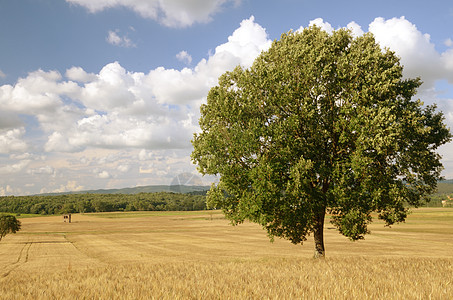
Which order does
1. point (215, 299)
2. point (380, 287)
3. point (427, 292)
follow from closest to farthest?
point (215, 299) < point (427, 292) < point (380, 287)

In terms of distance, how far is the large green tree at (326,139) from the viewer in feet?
63.4

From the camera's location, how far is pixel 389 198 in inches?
789

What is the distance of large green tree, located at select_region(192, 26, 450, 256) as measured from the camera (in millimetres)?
19328

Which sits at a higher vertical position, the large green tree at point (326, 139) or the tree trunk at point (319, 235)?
the large green tree at point (326, 139)

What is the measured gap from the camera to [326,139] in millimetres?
21719

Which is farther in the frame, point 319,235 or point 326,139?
point 319,235

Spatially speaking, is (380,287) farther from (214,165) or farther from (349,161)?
(214,165)

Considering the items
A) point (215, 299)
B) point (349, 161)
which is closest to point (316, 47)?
point (349, 161)

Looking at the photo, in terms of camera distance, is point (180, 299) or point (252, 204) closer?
point (180, 299)

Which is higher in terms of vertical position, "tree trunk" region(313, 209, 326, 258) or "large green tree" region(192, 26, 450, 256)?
"large green tree" region(192, 26, 450, 256)

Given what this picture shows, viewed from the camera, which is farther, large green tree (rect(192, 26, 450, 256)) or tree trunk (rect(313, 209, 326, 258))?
tree trunk (rect(313, 209, 326, 258))

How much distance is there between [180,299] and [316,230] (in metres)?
19.9

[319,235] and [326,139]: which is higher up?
[326,139]

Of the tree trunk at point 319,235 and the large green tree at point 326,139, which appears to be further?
the tree trunk at point 319,235
